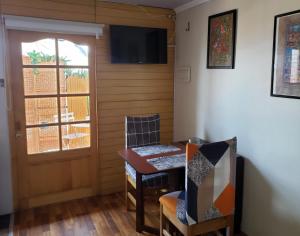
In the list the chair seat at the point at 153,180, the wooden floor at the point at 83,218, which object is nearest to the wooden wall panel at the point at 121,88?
the wooden floor at the point at 83,218

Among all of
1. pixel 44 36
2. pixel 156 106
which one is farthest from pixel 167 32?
pixel 44 36

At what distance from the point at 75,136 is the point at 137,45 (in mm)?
1339

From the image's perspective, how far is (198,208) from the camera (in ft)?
6.26

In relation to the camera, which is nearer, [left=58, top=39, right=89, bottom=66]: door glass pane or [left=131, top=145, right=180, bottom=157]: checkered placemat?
[left=131, top=145, right=180, bottom=157]: checkered placemat

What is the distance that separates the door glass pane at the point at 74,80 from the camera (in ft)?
10.5

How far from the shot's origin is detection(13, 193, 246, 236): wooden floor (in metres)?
2.74

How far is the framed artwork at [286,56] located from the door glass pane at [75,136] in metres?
2.13

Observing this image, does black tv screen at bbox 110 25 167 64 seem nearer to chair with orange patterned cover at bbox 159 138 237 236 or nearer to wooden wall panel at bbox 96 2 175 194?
wooden wall panel at bbox 96 2 175 194

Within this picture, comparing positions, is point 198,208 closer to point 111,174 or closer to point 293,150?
point 293,150

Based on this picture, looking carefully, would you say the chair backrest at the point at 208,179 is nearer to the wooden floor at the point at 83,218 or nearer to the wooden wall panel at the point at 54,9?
the wooden floor at the point at 83,218

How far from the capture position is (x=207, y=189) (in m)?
1.91

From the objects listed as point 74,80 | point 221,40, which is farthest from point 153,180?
point 221,40

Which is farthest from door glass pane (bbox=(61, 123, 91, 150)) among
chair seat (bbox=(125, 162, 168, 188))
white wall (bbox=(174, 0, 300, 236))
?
white wall (bbox=(174, 0, 300, 236))

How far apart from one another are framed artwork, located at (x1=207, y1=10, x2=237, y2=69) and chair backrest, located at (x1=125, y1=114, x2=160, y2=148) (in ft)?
2.98
